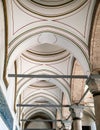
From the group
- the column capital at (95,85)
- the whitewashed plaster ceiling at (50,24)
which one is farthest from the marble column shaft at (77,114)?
the column capital at (95,85)

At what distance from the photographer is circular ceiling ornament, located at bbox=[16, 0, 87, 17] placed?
630 cm

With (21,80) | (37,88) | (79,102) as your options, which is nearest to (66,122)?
(37,88)

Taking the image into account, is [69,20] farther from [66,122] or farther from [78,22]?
[66,122]

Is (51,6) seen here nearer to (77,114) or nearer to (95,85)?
(95,85)

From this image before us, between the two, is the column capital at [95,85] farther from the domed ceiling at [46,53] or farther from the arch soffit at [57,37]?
the domed ceiling at [46,53]

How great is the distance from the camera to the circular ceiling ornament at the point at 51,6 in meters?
6.30

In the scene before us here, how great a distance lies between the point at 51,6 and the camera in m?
6.45

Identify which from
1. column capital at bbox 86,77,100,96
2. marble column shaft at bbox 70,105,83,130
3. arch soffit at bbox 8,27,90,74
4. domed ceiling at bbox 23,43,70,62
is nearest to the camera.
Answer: column capital at bbox 86,77,100,96

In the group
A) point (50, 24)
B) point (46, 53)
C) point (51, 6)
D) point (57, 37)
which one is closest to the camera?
point (51, 6)

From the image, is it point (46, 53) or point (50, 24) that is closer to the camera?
point (50, 24)

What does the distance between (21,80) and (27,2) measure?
3.98 metres

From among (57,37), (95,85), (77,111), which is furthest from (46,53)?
(95,85)

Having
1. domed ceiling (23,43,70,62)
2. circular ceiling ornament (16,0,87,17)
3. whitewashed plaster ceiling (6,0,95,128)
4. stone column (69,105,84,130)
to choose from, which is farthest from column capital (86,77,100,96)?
stone column (69,105,84,130)

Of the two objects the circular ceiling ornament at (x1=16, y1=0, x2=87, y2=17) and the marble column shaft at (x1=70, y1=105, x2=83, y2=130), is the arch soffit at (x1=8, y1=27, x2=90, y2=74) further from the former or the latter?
the marble column shaft at (x1=70, y1=105, x2=83, y2=130)
